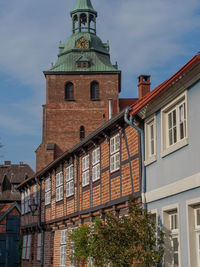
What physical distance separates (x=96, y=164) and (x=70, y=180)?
391 cm

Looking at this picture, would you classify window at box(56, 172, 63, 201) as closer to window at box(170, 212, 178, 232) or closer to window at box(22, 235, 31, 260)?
window at box(22, 235, 31, 260)

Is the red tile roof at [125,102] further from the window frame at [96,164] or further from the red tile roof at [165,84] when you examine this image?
the red tile roof at [165,84]

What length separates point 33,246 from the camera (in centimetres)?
3095

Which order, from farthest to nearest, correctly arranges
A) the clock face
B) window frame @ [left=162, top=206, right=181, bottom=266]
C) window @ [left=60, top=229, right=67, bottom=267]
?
the clock face, window @ [left=60, top=229, right=67, bottom=267], window frame @ [left=162, top=206, right=181, bottom=266]

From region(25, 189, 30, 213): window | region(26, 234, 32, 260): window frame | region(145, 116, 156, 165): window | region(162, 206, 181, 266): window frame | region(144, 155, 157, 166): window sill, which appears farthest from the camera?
region(25, 189, 30, 213): window

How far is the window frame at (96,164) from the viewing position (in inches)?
746

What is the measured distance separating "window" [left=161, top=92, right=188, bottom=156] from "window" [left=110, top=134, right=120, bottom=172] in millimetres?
3916

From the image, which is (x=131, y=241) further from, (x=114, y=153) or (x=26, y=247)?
(x=26, y=247)

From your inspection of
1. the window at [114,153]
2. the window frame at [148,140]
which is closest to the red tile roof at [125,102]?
the window at [114,153]

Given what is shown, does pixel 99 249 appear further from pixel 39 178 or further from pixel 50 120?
pixel 50 120

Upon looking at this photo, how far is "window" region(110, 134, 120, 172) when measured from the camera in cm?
1703

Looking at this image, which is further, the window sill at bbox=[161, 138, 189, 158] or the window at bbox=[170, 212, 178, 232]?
the window at bbox=[170, 212, 178, 232]

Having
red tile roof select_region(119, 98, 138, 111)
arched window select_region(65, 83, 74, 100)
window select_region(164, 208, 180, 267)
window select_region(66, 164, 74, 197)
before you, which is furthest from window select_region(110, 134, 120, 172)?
arched window select_region(65, 83, 74, 100)

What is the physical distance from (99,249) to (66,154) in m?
9.26
